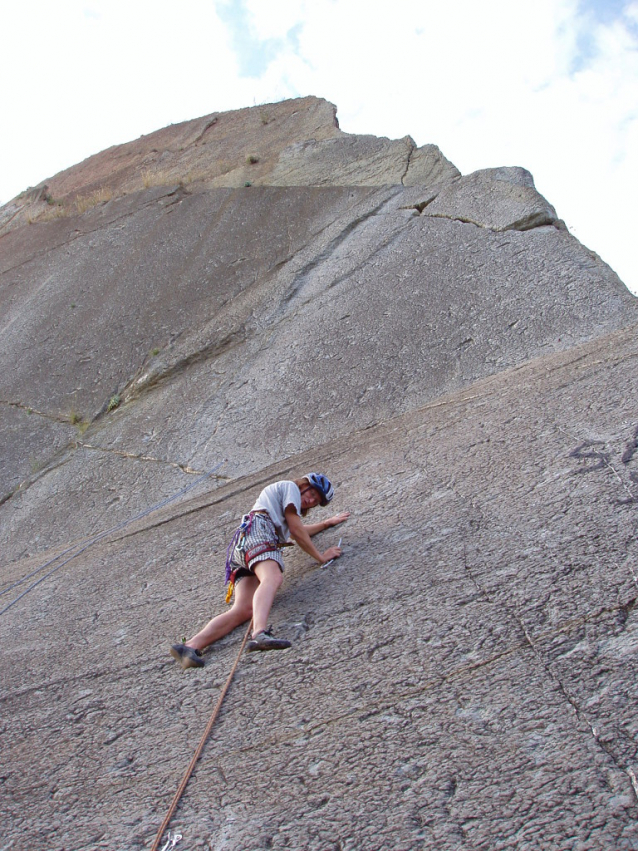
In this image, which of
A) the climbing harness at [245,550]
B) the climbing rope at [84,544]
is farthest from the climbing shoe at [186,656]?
the climbing rope at [84,544]

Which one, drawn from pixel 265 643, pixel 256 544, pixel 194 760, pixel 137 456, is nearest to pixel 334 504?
pixel 256 544

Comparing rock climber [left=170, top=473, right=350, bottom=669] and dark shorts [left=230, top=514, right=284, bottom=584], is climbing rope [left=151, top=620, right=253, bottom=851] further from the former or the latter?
dark shorts [left=230, top=514, right=284, bottom=584]

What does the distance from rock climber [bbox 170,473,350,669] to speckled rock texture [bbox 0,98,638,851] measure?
9 cm

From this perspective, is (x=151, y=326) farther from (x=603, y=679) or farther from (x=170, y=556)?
(x=603, y=679)

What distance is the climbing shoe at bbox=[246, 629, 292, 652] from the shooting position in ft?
10.8

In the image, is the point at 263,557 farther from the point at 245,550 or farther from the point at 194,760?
the point at 194,760

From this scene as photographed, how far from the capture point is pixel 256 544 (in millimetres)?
3926

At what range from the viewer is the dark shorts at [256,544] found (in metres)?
3.89

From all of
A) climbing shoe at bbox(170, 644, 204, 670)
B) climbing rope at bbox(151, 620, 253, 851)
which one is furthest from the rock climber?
climbing rope at bbox(151, 620, 253, 851)

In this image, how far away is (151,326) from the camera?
879 centimetres

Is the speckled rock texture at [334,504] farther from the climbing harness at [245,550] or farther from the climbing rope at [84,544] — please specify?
the climbing harness at [245,550]

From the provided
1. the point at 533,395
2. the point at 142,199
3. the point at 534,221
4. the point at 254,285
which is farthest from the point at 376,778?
the point at 142,199

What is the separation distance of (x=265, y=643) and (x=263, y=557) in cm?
63

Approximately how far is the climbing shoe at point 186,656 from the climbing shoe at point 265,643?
229mm
